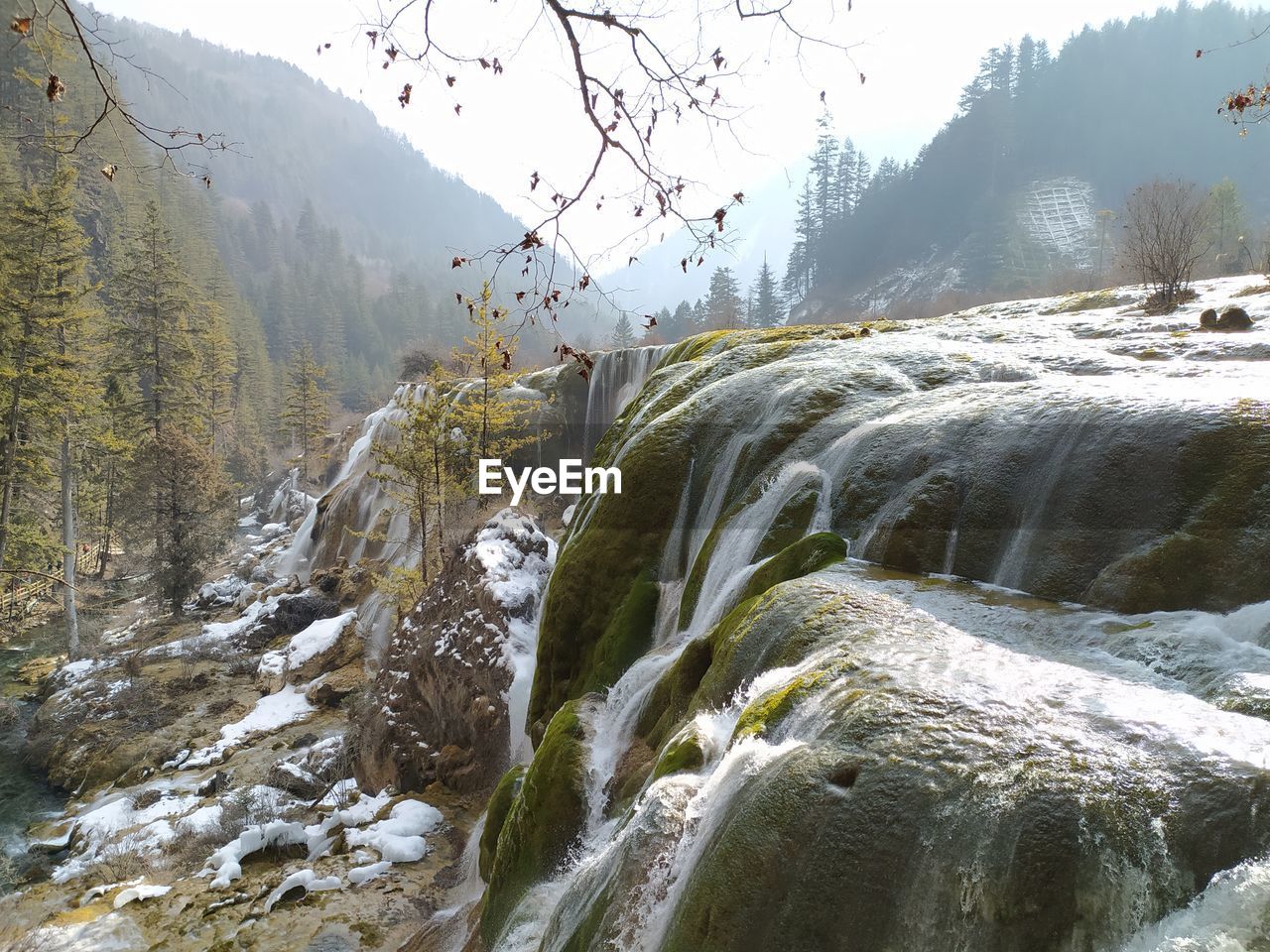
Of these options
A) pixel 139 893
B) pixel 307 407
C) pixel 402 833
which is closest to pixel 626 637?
pixel 402 833

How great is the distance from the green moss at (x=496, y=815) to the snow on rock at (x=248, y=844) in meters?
2.98

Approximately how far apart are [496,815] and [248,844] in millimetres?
3584

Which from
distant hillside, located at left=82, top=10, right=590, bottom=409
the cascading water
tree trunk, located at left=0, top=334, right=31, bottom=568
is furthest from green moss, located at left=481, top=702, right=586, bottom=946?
distant hillside, located at left=82, top=10, right=590, bottom=409

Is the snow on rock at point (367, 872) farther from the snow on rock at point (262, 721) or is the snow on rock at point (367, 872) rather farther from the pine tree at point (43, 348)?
the pine tree at point (43, 348)

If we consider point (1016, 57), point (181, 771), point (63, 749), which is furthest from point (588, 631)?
point (1016, 57)

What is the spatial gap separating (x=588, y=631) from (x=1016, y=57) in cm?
9086

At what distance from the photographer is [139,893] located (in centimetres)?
706

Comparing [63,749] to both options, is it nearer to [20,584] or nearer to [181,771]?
[181,771]

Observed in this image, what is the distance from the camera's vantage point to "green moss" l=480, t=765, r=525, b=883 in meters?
6.18

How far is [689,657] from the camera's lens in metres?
4.93

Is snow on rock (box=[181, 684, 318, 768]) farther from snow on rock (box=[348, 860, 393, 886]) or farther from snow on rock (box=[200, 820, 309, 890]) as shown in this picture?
snow on rock (box=[348, 860, 393, 886])

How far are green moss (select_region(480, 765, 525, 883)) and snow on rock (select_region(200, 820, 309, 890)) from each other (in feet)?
9.78

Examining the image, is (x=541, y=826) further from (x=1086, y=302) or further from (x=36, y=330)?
(x=36, y=330)

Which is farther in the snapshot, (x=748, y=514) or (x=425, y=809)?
(x=425, y=809)
